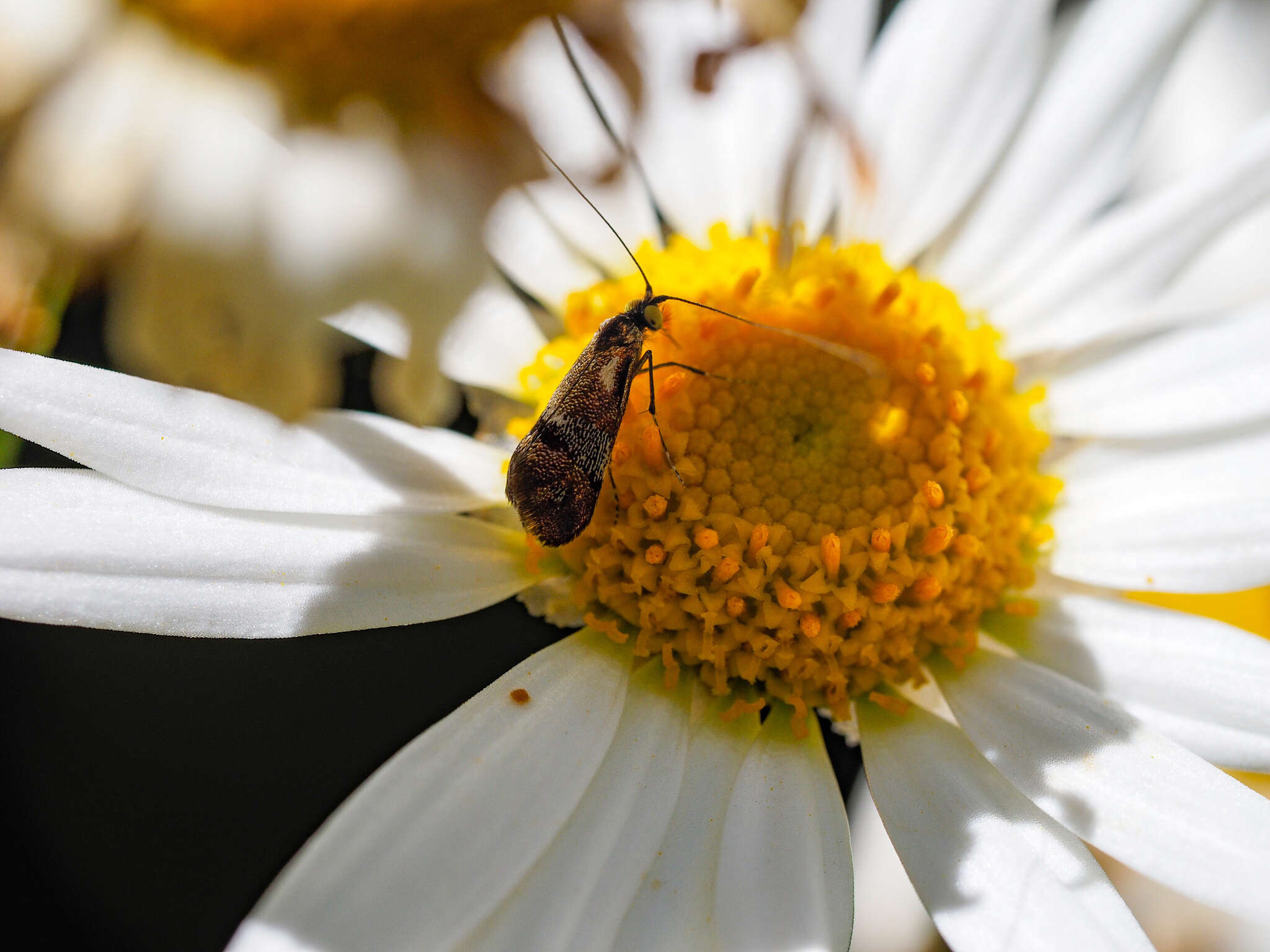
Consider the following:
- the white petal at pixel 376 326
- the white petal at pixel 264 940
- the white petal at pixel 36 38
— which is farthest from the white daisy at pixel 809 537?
the white petal at pixel 36 38

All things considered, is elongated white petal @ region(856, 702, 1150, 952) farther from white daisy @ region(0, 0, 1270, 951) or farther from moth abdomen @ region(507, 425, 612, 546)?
moth abdomen @ region(507, 425, 612, 546)

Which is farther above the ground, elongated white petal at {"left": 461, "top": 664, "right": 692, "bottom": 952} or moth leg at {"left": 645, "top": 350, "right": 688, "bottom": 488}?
moth leg at {"left": 645, "top": 350, "right": 688, "bottom": 488}

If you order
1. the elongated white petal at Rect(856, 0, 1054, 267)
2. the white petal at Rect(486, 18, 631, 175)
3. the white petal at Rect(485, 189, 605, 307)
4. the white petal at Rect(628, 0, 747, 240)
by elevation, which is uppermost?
the elongated white petal at Rect(856, 0, 1054, 267)

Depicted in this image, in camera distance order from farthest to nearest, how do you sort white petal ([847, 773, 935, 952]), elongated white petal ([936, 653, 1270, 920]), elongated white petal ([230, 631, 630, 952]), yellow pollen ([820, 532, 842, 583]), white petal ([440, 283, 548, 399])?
white petal ([847, 773, 935, 952]) < white petal ([440, 283, 548, 399]) < yellow pollen ([820, 532, 842, 583]) < elongated white petal ([936, 653, 1270, 920]) < elongated white petal ([230, 631, 630, 952])

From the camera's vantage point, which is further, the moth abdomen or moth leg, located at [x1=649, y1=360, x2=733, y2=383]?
moth leg, located at [x1=649, y1=360, x2=733, y2=383]

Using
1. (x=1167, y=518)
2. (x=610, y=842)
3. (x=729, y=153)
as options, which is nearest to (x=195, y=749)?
(x=610, y=842)

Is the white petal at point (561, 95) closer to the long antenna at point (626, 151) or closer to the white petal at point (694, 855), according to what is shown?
the long antenna at point (626, 151)

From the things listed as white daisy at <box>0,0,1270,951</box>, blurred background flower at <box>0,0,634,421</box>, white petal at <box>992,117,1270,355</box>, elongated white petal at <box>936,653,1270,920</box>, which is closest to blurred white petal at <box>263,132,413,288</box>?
blurred background flower at <box>0,0,634,421</box>
